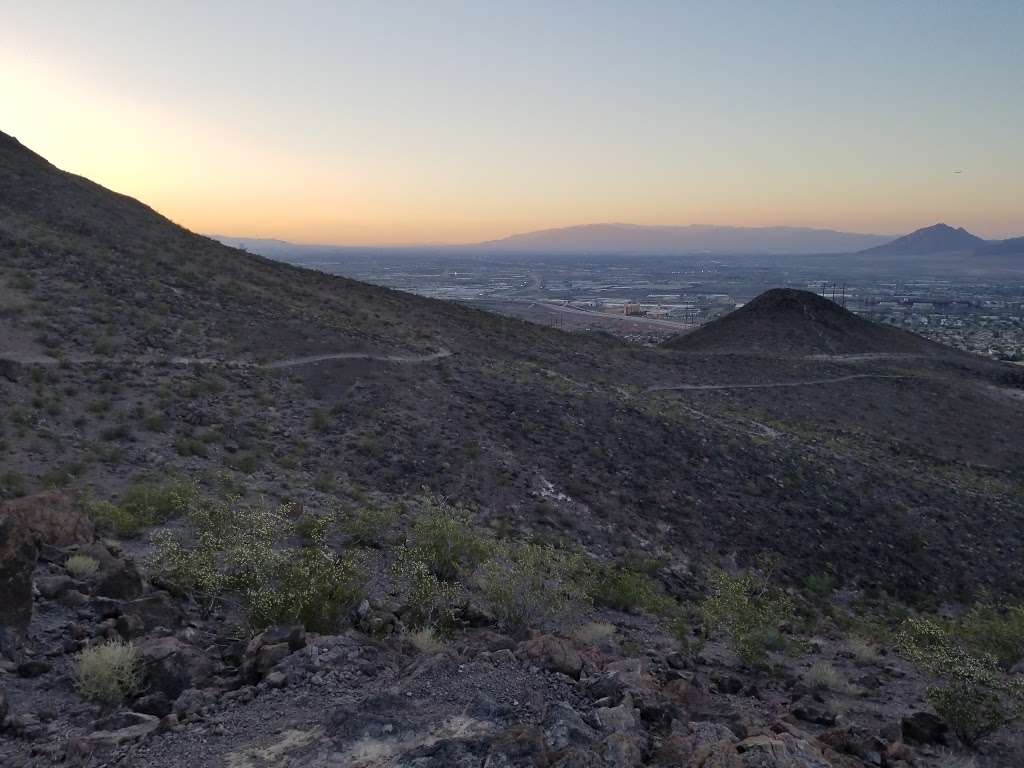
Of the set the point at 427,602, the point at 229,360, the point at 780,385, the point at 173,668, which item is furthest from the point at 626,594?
the point at 780,385

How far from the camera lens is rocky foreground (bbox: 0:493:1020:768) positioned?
4836 mm

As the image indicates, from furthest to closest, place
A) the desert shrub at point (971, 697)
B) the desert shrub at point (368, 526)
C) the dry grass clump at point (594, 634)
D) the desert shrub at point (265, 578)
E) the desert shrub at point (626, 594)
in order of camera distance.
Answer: the desert shrub at point (368, 526)
the desert shrub at point (626, 594)
the dry grass clump at point (594, 634)
the desert shrub at point (265, 578)
the desert shrub at point (971, 697)

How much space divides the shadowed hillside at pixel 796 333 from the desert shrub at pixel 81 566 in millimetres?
41403

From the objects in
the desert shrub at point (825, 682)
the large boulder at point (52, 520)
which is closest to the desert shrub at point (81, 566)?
the large boulder at point (52, 520)

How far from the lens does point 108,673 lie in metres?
5.50

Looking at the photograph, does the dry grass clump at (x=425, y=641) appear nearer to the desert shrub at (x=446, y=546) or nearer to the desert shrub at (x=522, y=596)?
the desert shrub at (x=522, y=596)

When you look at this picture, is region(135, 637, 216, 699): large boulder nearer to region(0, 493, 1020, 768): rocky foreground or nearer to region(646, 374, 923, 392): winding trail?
region(0, 493, 1020, 768): rocky foreground

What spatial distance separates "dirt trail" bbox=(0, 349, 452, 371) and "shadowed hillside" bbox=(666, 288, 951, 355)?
2619 centimetres

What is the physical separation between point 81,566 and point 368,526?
4.51m

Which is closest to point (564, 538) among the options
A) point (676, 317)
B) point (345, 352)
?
point (345, 352)

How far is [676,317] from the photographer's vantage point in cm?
10219

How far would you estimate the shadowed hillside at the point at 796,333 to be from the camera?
4659 cm

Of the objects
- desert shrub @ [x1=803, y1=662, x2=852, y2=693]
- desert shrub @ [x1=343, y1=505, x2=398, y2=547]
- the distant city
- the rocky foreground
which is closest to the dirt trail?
desert shrub @ [x1=343, y1=505, x2=398, y2=547]

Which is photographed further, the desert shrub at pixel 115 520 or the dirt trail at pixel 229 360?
the dirt trail at pixel 229 360
